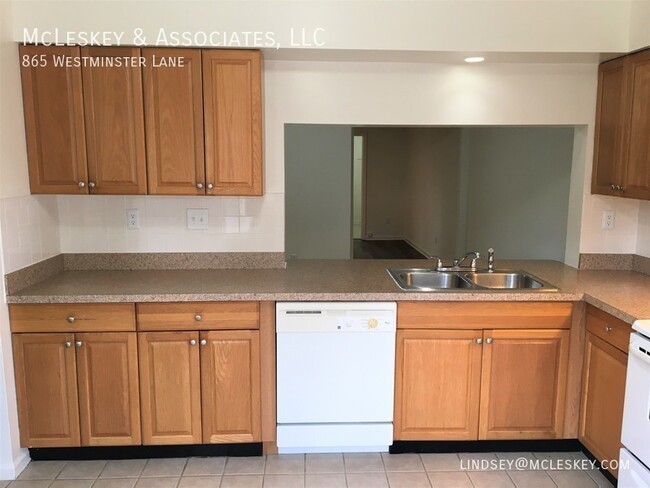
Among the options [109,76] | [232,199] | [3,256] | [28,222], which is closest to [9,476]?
[3,256]

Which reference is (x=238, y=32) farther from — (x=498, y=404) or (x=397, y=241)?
(x=397, y=241)

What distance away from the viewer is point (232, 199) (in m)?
3.03

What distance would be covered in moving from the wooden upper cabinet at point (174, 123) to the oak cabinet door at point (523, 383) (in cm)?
170

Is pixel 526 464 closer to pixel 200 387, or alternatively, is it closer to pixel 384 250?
pixel 200 387

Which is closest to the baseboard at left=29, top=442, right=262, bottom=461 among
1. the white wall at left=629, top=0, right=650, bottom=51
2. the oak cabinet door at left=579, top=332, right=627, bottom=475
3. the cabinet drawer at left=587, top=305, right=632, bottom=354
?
the oak cabinet door at left=579, top=332, right=627, bottom=475

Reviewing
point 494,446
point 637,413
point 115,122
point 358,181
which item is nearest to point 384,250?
point 358,181

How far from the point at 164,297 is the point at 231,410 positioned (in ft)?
2.17

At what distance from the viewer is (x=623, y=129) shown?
2.72m

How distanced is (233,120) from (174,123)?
0.29 m

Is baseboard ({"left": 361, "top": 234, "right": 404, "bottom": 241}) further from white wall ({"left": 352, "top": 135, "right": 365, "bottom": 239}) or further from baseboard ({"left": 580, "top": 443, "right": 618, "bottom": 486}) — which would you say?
baseboard ({"left": 580, "top": 443, "right": 618, "bottom": 486})

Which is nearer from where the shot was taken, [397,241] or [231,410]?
[231,410]

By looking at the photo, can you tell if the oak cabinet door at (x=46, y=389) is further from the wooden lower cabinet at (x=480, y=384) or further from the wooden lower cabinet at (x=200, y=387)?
the wooden lower cabinet at (x=480, y=384)

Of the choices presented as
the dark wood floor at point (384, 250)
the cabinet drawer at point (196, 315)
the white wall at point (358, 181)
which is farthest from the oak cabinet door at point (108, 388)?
the white wall at point (358, 181)

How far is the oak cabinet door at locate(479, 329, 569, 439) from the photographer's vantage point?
260cm
